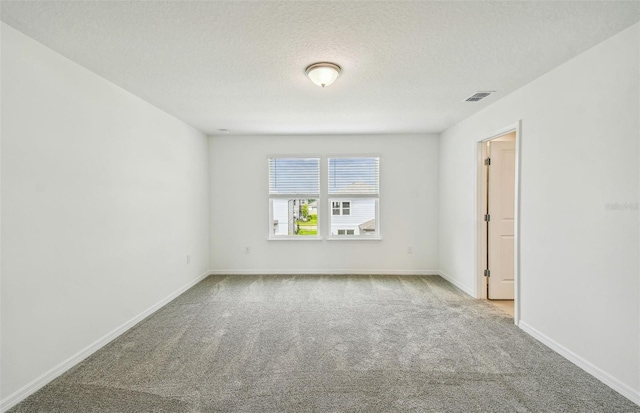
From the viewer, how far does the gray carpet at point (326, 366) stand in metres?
2.00

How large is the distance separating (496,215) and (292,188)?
3173 millimetres

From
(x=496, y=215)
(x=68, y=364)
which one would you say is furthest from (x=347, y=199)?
(x=68, y=364)

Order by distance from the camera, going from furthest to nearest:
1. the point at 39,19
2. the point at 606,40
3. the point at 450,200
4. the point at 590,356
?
1. the point at 450,200
2. the point at 590,356
3. the point at 606,40
4. the point at 39,19

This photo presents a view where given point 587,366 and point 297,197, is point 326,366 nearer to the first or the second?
point 587,366

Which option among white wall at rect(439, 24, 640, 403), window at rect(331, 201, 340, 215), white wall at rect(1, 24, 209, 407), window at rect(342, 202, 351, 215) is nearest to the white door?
white wall at rect(439, 24, 640, 403)

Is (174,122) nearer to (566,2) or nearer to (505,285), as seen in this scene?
(566,2)

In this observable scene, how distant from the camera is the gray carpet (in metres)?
2.00

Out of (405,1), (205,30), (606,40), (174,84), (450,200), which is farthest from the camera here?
(450,200)

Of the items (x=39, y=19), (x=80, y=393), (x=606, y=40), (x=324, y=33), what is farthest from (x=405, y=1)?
(x=80, y=393)

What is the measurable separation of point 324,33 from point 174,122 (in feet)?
9.54

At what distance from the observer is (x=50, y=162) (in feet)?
7.43

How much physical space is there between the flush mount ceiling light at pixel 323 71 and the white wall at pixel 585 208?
1907 millimetres

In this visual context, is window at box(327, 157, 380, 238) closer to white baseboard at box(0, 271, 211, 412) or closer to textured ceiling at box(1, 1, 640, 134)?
textured ceiling at box(1, 1, 640, 134)

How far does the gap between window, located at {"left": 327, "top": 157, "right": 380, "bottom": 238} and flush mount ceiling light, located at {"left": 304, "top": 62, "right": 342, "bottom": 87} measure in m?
2.79
